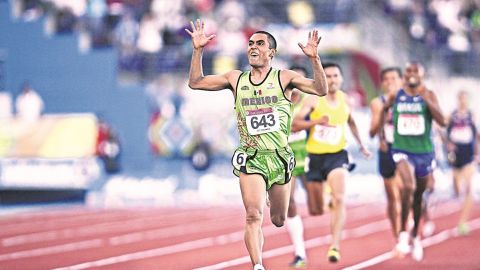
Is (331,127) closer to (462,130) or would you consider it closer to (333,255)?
(333,255)

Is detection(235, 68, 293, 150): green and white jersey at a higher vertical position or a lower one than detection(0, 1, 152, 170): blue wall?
lower

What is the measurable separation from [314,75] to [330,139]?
3721 millimetres

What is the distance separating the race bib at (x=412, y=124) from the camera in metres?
11.4

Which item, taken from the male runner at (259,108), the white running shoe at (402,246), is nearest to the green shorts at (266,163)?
the male runner at (259,108)

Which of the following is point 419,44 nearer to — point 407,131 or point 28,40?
point 28,40

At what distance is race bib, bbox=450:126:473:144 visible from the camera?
53.8ft

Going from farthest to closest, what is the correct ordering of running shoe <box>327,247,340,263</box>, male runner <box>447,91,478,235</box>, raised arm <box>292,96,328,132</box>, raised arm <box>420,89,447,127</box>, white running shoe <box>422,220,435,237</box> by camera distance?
male runner <box>447,91,478,235</box>, white running shoe <box>422,220,435,237</box>, raised arm <box>420,89,447,127</box>, raised arm <box>292,96,328,132</box>, running shoe <box>327,247,340,263</box>

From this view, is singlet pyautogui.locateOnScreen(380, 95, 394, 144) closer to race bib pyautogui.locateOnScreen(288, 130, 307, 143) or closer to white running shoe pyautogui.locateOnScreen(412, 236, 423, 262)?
race bib pyautogui.locateOnScreen(288, 130, 307, 143)

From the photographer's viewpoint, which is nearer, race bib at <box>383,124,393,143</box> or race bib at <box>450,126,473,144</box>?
race bib at <box>383,124,393,143</box>

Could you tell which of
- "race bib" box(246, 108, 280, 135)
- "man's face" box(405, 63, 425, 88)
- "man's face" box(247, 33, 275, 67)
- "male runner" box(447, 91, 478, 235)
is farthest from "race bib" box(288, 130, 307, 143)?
"male runner" box(447, 91, 478, 235)

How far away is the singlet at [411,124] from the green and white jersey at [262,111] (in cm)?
342

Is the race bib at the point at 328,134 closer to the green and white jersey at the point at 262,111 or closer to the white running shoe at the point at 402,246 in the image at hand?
the white running shoe at the point at 402,246

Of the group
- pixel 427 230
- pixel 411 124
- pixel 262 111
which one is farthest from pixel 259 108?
pixel 427 230

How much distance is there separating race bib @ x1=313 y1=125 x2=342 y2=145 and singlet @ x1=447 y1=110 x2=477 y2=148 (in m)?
5.42
